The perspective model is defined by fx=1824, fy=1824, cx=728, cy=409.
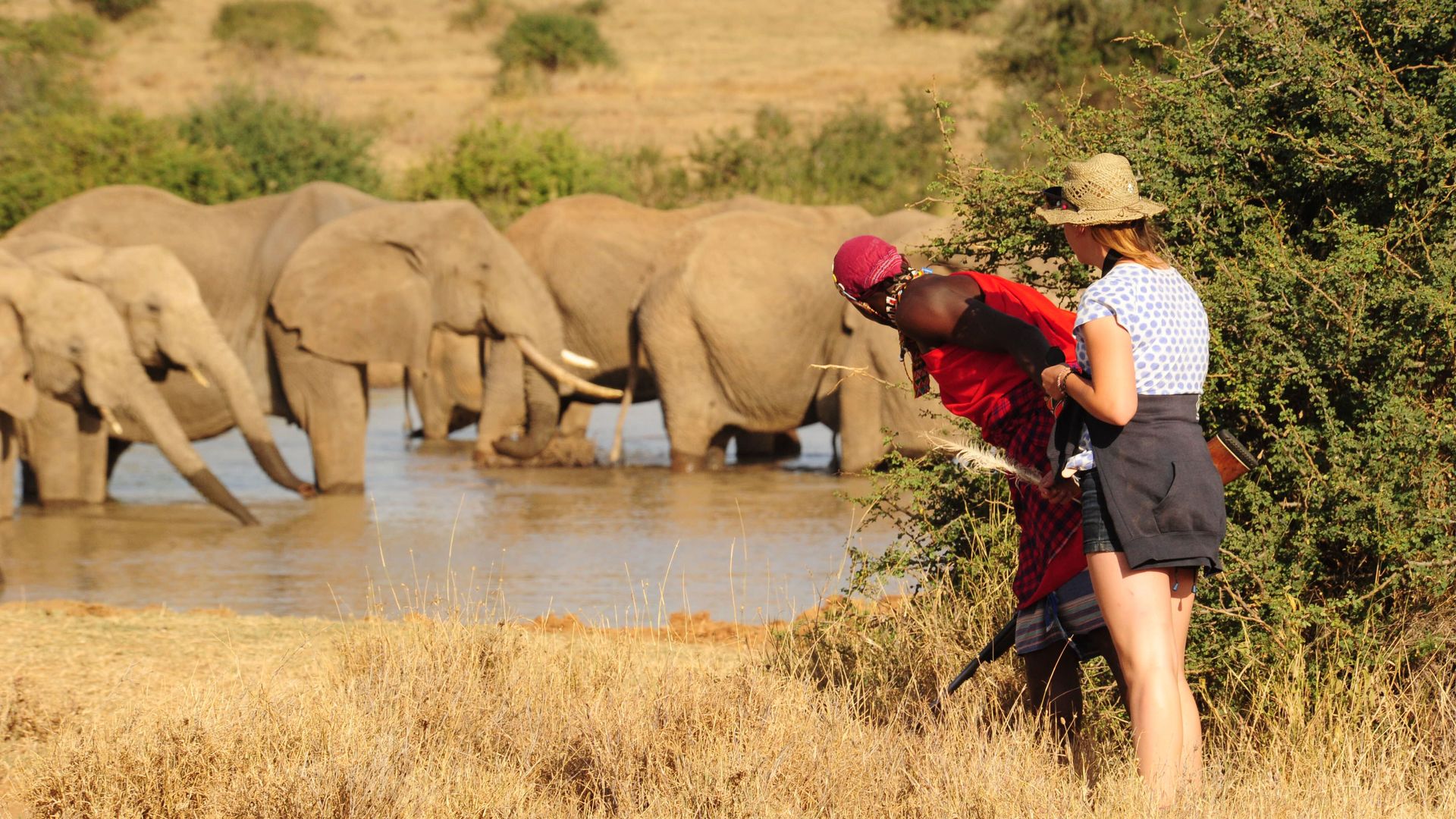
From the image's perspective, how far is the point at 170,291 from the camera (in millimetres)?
12836

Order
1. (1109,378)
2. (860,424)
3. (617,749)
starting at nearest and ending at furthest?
1. (1109,378)
2. (617,749)
3. (860,424)

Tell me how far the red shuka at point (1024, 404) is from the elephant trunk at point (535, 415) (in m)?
11.7

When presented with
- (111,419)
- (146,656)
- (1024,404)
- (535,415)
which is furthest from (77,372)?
(1024,404)

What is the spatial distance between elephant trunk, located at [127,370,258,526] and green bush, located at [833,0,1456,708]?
770 cm

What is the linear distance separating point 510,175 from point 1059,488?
802 inches

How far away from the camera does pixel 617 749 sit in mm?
5000

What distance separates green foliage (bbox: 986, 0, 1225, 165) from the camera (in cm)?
2552

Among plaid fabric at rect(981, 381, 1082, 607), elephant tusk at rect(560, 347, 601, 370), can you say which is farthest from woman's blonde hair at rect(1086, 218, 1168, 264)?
elephant tusk at rect(560, 347, 601, 370)

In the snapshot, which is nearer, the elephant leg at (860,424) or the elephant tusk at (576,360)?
the elephant leg at (860,424)

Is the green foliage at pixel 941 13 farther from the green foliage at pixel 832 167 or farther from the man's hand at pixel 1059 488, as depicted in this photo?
the man's hand at pixel 1059 488

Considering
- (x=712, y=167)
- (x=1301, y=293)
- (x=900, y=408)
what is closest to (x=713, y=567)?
(x=900, y=408)

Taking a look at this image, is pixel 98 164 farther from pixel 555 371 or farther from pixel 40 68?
pixel 40 68

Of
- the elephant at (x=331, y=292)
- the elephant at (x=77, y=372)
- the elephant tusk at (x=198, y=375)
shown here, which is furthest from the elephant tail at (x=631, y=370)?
the elephant at (x=77, y=372)

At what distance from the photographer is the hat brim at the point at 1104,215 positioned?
4.29m
